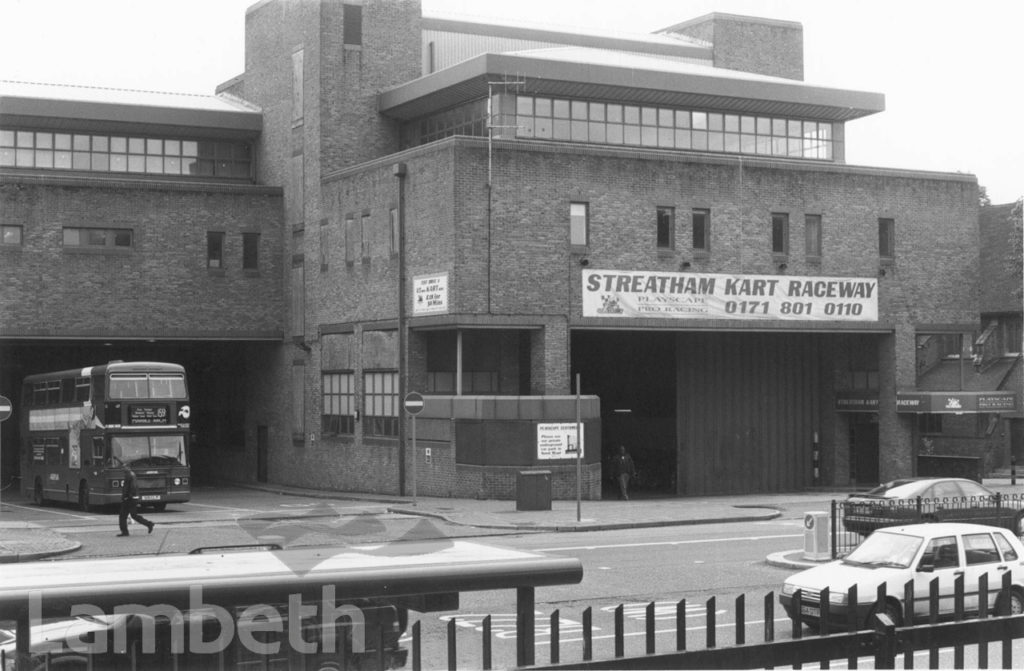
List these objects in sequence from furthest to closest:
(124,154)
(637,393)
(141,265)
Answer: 1. (124,154)
2. (637,393)
3. (141,265)

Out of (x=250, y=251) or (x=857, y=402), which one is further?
(x=250, y=251)

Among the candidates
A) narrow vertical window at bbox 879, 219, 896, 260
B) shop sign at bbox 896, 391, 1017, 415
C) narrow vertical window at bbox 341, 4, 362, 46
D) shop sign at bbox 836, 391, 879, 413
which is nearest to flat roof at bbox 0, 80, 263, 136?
narrow vertical window at bbox 341, 4, 362, 46

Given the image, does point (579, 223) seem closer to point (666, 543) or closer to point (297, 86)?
point (297, 86)

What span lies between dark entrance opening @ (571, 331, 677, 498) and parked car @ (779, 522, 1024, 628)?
28.6 metres

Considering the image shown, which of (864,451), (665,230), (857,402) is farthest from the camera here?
(864,451)

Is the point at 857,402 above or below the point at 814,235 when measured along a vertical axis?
below

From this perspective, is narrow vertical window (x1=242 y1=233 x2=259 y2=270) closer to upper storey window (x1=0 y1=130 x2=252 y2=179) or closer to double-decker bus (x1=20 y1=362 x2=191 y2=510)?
upper storey window (x1=0 y1=130 x2=252 y2=179)

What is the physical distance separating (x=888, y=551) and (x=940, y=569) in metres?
0.69

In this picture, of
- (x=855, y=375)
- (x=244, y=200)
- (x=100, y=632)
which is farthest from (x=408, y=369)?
(x=100, y=632)

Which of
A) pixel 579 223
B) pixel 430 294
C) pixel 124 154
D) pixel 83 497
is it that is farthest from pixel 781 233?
pixel 124 154

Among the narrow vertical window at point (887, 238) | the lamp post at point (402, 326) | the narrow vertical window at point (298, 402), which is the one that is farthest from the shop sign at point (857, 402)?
the narrow vertical window at point (298, 402)

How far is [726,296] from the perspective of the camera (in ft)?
140

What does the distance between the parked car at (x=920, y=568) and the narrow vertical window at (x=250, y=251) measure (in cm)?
3579

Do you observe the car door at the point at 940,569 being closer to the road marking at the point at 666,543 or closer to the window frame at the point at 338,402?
the road marking at the point at 666,543
